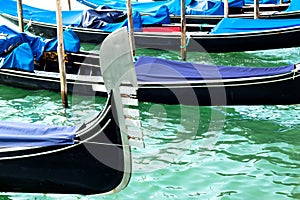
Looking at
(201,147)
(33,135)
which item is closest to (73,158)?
(33,135)

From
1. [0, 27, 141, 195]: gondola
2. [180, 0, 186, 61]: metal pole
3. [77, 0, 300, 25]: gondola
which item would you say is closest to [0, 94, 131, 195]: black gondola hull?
[0, 27, 141, 195]: gondola

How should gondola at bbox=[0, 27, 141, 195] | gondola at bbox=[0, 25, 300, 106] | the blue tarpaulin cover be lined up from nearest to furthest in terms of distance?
gondola at bbox=[0, 27, 141, 195]
gondola at bbox=[0, 25, 300, 106]
the blue tarpaulin cover

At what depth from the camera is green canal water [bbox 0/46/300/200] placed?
3.99m

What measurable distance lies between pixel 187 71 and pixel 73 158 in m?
2.38

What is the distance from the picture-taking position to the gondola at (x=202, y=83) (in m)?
5.02

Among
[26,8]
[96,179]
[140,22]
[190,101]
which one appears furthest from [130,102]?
[26,8]

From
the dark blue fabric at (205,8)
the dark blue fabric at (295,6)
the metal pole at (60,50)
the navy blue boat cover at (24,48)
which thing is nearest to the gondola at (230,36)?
the dark blue fabric at (205,8)

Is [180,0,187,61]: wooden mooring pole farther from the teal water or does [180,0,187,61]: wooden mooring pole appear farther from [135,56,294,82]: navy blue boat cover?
the teal water

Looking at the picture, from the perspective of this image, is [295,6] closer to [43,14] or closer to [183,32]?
[183,32]

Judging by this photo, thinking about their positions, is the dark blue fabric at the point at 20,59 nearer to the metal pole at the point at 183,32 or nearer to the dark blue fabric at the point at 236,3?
the metal pole at the point at 183,32

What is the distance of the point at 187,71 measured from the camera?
18.1 feet

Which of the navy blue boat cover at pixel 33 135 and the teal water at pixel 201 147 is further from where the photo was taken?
the teal water at pixel 201 147

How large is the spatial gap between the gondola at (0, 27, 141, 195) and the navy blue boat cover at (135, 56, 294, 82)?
2003mm

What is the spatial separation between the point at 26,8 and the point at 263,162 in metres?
7.12
